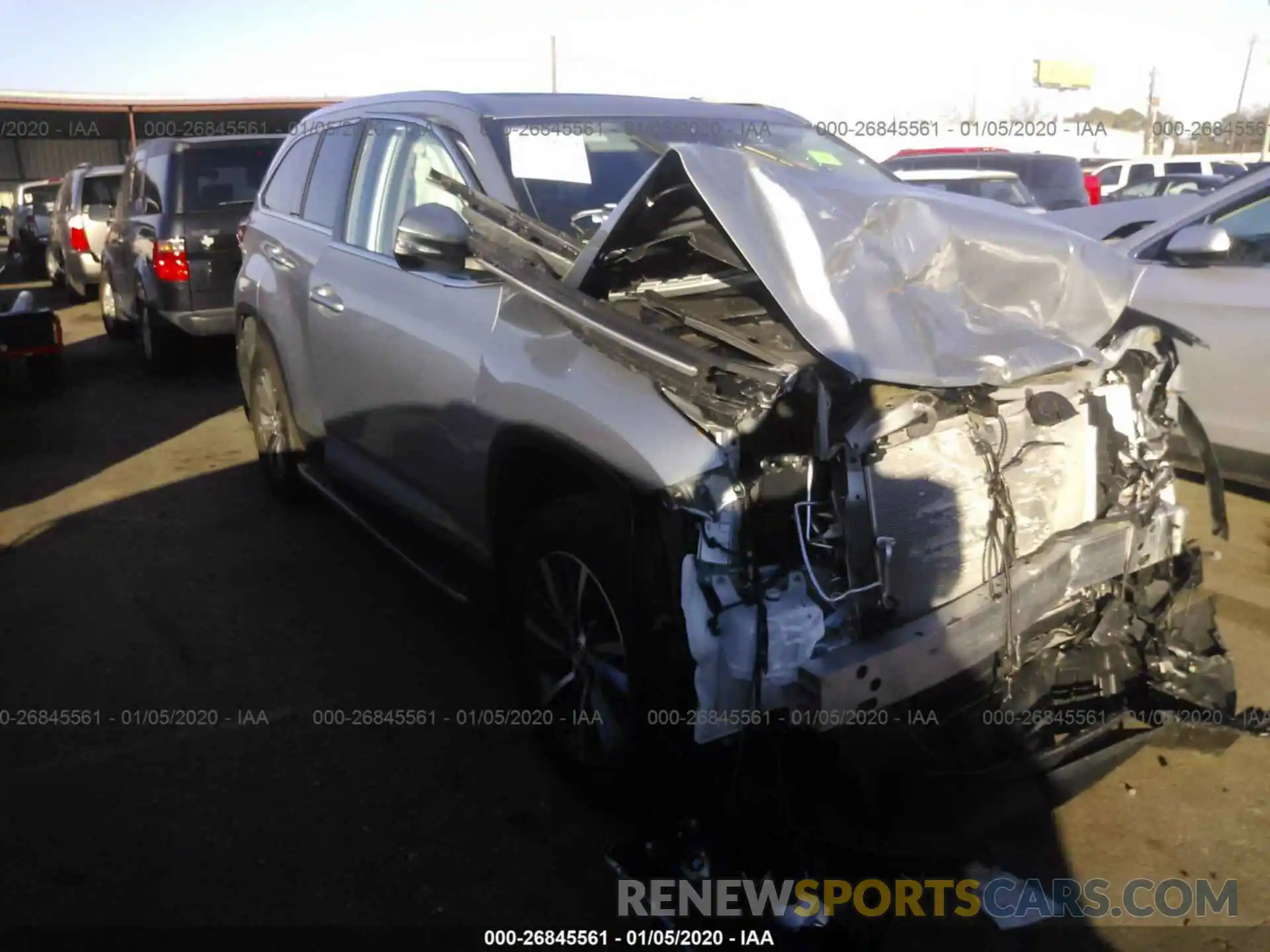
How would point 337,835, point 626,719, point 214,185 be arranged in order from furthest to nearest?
point 214,185, point 337,835, point 626,719

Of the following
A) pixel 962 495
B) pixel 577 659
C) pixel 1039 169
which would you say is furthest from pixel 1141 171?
pixel 577 659

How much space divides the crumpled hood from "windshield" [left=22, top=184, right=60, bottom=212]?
64.8 ft

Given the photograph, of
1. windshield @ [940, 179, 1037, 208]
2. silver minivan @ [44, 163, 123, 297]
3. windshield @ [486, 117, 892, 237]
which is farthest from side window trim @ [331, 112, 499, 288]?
silver minivan @ [44, 163, 123, 297]

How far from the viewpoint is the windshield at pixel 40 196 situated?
1936 cm

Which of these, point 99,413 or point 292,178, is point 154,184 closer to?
point 99,413

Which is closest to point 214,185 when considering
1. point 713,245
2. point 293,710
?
point 293,710

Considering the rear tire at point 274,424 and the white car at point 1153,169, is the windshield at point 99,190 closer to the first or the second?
the rear tire at point 274,424

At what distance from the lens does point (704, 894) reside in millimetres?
2602

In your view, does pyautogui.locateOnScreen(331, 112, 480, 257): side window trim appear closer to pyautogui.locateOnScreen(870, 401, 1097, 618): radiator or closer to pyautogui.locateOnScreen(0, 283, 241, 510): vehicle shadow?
pyautogui.locateOnScreen(870, 401, 1097, 618): radiator

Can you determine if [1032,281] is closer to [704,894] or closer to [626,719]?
[626,719]

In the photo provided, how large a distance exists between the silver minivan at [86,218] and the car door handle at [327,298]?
1048 centimetres

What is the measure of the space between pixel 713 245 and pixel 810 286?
55cm

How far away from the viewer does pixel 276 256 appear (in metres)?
5.18

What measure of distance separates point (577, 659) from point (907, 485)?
3.49 feet
